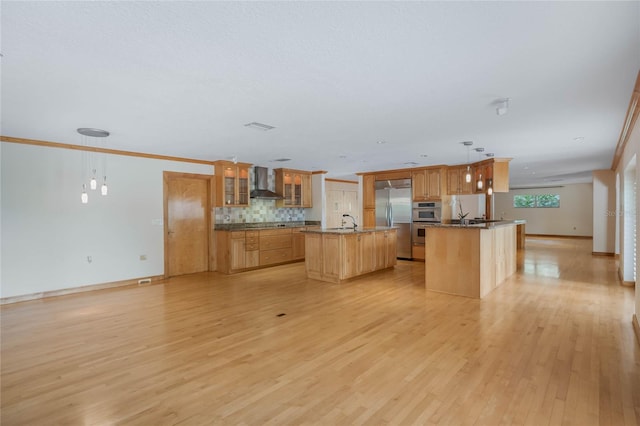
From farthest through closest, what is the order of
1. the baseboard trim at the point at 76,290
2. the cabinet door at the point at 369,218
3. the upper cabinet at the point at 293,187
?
the cabinet door at the point at 369,218, the upper cabinet at the point at 293,187, the baseboard trim at the point at 76,290

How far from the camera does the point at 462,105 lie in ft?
11.3

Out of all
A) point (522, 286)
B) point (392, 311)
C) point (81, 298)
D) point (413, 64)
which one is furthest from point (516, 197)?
point (81, 298)

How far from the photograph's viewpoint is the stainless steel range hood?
7.87m

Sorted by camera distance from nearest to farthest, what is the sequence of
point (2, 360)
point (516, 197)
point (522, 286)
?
point (2, 360) → point (522, 286) → point (516, 197)

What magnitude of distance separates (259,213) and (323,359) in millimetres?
5763

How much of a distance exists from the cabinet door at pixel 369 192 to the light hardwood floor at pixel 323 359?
451 centimetres

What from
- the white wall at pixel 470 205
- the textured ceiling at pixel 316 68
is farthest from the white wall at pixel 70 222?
the white wall at pixel 470 205

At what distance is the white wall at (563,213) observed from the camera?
13500 millimetres

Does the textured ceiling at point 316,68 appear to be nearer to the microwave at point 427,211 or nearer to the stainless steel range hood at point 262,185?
the stainless steel range hood at point 262,185

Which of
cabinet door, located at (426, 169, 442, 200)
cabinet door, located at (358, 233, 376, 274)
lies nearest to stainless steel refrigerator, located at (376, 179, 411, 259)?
cabinet door, located at (426, 169, 442, 200)

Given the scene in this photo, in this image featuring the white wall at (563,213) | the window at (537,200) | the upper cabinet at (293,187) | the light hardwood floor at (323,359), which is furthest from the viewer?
the window at (537,200)

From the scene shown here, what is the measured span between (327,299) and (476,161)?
202 inches

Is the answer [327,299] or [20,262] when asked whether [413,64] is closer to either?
[327,299]

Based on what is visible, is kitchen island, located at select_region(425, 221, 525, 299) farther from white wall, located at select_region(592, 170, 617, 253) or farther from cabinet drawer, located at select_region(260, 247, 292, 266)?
white wall, located at select_region(592, 170, 617, 253)
